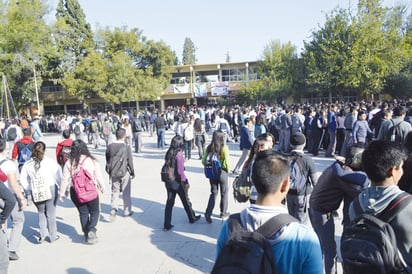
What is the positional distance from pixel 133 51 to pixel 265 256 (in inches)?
1463

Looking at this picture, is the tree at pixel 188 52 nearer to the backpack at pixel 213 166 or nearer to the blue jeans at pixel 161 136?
the blue jeans at pixel 161 136

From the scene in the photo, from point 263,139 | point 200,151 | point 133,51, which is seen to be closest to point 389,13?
Answer: point 133,51

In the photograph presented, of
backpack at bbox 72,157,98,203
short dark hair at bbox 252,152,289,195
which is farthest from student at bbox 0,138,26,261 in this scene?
short dark hair at bbox 252,152,289,195

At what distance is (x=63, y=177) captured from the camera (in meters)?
5.34

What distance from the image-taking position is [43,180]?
17.1ft

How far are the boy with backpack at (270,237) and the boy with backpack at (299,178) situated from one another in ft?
6.37

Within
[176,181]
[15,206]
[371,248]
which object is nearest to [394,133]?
[176,181]

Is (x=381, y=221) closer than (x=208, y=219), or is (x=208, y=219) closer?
(x=381, y=221)

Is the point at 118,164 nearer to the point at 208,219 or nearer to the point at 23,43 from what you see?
the point at 208,219

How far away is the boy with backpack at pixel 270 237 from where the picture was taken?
1566mm

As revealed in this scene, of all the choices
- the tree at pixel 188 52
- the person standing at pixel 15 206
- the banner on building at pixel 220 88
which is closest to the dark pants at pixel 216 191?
the person standing at pixel 15 206

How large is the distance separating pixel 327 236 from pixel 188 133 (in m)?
8.51

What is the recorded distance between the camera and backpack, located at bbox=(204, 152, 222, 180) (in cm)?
568

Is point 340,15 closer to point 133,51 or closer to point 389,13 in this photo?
point 389,13
